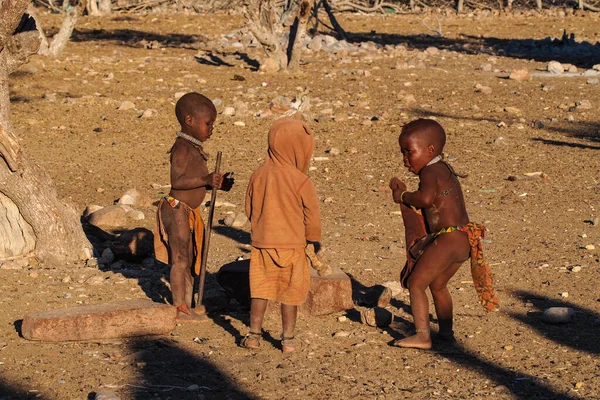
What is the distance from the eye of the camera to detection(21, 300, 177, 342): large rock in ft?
16.0

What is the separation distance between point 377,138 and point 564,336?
628 centimetres

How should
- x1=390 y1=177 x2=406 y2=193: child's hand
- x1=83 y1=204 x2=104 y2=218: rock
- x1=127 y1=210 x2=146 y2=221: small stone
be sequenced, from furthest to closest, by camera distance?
x1=83 y1=204 x2=104 y2=218: rock < x1=127 y1=210 x2=146 y2=221: small stone < x1=390 y1=177 x2=406 y2=193: child's hand

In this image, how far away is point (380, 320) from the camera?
5.32 meters

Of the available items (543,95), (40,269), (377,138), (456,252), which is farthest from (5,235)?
(543,95)

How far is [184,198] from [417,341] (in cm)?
151

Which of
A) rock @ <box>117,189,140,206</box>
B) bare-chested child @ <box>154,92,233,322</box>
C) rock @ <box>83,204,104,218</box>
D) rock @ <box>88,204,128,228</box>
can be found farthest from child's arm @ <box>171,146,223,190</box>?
rock @ <box>117,189,140,206</box>

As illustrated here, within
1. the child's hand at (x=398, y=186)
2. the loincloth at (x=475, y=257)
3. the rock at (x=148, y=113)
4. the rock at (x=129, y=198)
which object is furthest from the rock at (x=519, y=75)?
the child's hand at (x=398, y=186)

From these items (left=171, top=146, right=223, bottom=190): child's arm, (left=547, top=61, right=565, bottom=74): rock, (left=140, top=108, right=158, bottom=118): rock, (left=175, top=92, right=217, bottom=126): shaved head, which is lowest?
(left=140, top=108, right=158, bottom=118): rock

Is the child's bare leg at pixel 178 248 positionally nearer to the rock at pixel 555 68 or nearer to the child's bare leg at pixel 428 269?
the child's bare leg at pixel 428 269

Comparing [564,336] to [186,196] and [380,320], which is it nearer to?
[380,320]

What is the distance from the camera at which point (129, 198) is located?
8.63 metres

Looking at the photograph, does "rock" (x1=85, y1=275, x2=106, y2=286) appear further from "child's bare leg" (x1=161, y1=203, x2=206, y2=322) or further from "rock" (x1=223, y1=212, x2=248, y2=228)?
"rock" (x1=223, y1=212, x2=248, y2=228)

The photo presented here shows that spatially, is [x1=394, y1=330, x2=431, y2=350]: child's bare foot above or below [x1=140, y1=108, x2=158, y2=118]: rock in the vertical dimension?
above

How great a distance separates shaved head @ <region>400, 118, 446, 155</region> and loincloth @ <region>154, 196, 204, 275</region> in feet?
4.33
